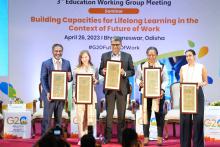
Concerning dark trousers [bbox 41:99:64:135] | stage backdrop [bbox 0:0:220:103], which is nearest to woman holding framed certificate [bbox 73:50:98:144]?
dark trousers [bbox 41:99:64:135]

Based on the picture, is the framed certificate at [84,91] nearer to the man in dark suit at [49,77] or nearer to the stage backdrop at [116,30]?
the man in dark suit at [49,77]

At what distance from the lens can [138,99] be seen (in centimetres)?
1016

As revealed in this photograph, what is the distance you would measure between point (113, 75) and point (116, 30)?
1.75 m

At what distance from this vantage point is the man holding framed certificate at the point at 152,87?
8.61 m

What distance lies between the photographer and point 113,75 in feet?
28.6

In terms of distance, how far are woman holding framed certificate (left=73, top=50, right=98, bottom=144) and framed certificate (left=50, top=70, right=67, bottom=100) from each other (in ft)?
0.62

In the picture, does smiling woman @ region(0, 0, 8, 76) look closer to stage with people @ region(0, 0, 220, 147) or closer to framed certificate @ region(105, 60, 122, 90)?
stage with people @ region(0, 0, 220, 147)

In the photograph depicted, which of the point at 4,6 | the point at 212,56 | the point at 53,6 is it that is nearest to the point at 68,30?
the point at 53,6

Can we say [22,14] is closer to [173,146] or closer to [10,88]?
[10,88]

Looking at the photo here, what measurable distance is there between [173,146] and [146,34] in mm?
2467

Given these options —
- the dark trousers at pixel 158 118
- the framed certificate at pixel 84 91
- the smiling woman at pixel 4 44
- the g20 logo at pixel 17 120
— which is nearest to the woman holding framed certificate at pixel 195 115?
the dark trousers at pixel 158 118

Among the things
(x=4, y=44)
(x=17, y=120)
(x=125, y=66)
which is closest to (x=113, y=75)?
(x=125, y=66)

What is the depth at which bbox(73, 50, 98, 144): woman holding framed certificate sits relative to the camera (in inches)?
Answer: 346

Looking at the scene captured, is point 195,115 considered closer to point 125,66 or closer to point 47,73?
point 125,66
